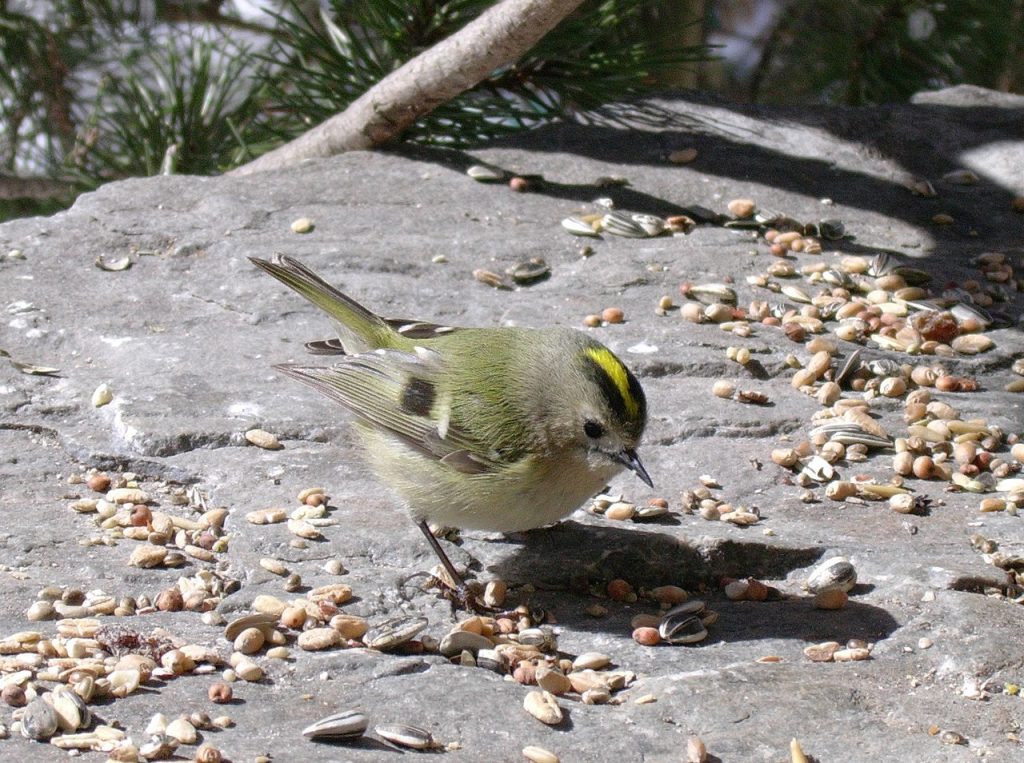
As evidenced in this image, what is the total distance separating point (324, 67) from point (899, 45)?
2.85 meters

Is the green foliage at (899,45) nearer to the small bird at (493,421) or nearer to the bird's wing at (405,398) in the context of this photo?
the small bird at (493,421)

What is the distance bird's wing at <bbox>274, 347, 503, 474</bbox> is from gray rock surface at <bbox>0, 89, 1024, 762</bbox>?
0.80 ft

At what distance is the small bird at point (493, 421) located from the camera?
9.77 ft

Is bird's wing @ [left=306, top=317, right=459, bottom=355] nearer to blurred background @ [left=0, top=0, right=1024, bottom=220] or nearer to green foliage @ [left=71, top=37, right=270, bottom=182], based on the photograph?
blurred background @ [left=0, top=0, right=1024, bottom=220]

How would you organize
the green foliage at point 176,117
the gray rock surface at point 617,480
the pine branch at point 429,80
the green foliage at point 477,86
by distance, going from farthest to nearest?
the green foliage at point 176,117, the green foliage at point 477,86, the pine branch at point 429,80, the gray rock surface at point 617,480

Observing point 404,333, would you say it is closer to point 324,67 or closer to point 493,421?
point 493,421

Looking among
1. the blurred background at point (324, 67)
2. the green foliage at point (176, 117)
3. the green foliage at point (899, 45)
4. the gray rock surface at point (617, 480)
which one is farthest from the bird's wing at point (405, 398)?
the green foliage at point (899, 45)

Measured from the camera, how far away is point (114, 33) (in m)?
5.73

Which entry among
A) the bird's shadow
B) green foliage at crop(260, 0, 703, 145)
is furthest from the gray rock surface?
green foliage at crop(260, 0, 703, 145)

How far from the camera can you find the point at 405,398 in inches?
127

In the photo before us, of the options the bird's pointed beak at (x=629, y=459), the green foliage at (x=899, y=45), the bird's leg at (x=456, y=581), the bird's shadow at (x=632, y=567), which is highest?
the green foliage at (x=899, y=45)

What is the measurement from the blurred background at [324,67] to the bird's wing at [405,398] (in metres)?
1.77

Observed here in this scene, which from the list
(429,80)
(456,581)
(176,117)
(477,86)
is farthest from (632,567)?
(176,117)

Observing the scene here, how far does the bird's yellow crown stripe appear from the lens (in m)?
2.97
